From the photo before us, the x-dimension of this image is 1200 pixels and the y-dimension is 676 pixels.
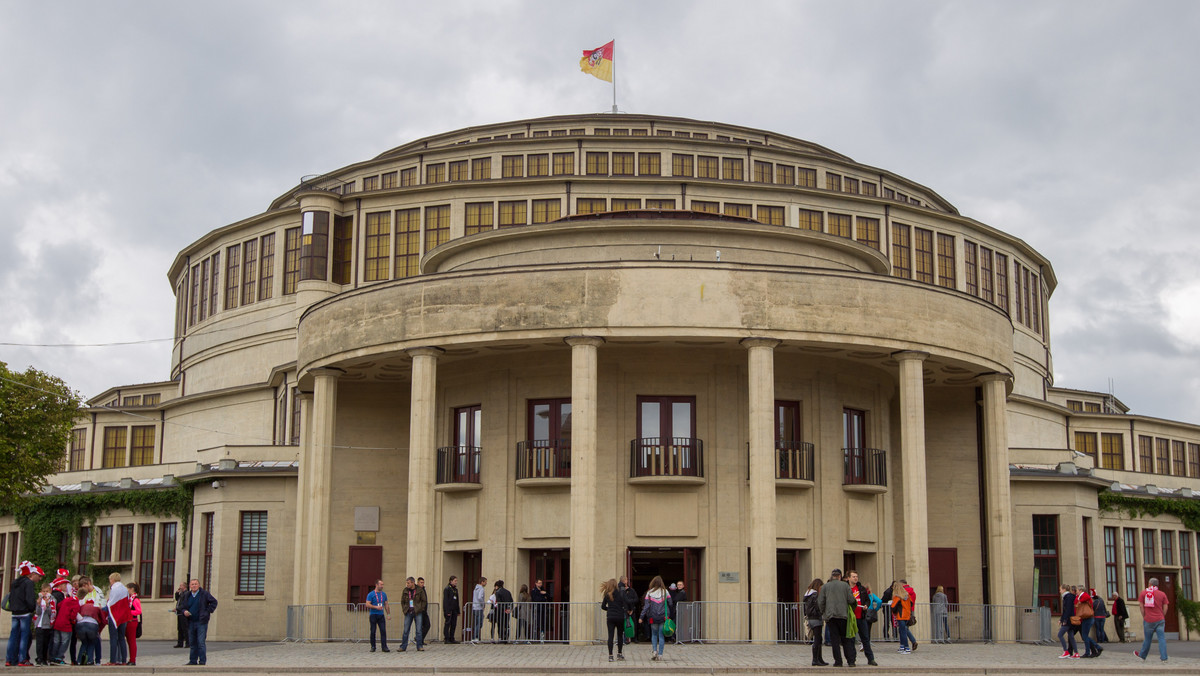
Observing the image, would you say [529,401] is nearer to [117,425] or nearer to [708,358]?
[708,358]

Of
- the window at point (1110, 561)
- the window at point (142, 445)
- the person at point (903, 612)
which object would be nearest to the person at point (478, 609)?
the person at point (903, 612)

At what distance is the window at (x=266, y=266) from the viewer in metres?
52.9

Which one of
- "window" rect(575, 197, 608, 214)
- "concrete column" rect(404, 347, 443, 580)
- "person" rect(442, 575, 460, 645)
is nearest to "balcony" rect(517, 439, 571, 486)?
"concrete column" rect(404, 347, 443, 580)

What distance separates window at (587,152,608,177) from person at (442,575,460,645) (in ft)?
87.6

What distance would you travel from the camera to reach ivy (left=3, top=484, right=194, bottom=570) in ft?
148

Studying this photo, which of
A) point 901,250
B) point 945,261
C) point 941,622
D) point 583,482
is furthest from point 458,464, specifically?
point 945,261

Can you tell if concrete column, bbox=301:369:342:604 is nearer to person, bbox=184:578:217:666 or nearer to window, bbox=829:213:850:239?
person, bbox=184:578:217:666

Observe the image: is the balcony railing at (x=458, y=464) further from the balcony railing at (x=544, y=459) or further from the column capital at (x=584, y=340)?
the column capital at (x=584, y=340)

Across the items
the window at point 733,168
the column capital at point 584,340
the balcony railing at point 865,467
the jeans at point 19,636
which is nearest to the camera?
the jeans at point 19,636

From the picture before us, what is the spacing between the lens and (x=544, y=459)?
33.2m

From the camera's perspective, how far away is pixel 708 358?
3378 centimetres

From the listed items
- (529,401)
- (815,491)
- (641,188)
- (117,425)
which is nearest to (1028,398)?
(641,188)

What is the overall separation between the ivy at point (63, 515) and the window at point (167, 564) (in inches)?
30.8

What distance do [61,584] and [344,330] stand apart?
11.6 meters
